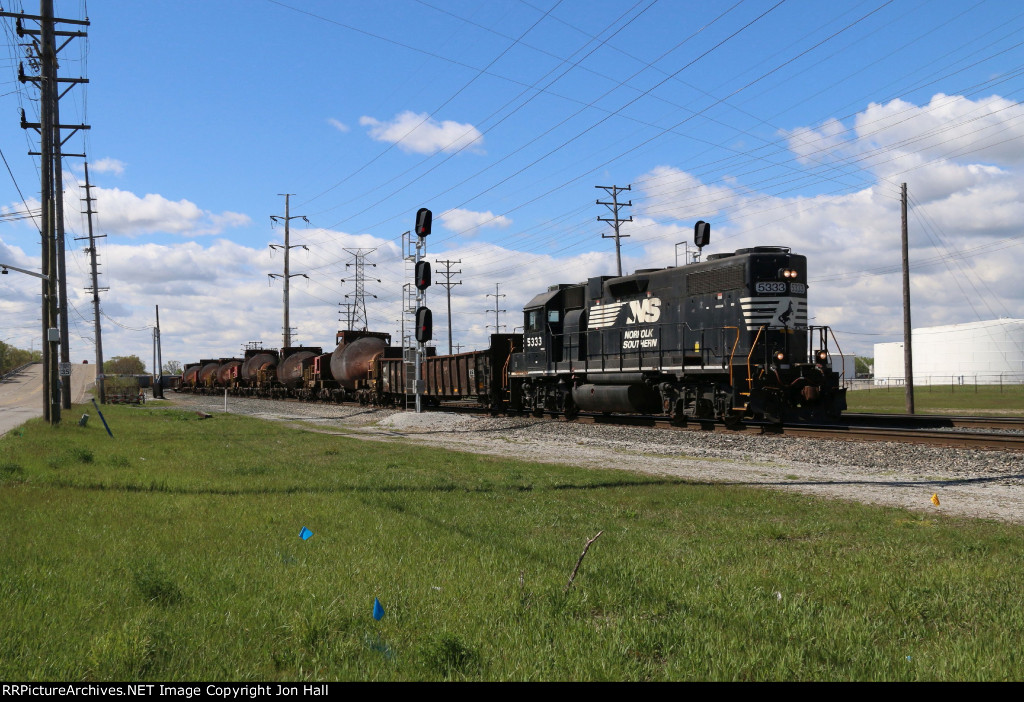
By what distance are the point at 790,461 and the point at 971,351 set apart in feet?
344

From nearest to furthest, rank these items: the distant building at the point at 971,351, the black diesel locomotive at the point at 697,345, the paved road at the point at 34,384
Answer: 1. the black diesel locomotive at the point at 697,345
2. the paved road at the point at 34,384
3. the distant building at the point at 971,351

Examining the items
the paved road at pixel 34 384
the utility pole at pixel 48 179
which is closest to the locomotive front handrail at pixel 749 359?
the utility pole at pixel 48 179

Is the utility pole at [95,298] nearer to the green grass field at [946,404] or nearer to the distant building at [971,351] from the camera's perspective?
the green grass field at [946,404]

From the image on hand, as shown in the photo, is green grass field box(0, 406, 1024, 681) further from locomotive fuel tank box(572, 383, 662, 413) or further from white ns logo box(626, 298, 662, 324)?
white ns logo box(626, 298, 662, 324)

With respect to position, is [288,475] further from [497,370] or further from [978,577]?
[497,370]

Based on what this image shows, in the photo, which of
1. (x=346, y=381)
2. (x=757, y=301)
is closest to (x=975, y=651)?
(x=757, y=301)

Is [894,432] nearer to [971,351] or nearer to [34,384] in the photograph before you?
[971,351]

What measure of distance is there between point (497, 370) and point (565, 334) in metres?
4.98

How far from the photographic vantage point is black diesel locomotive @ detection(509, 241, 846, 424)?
18.6 metres

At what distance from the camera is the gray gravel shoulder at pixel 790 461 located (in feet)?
33.6

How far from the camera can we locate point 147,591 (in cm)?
519

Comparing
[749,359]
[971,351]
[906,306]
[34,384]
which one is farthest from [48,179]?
[971,351]

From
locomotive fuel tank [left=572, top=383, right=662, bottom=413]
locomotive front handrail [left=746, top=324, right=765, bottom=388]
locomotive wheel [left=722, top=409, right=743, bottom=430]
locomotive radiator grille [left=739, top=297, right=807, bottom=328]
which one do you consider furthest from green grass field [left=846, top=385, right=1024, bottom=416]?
locomotive front handrail [left=746, top=324, right=765, bottom=388]

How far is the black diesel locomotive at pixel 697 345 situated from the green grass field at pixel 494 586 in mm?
9030
